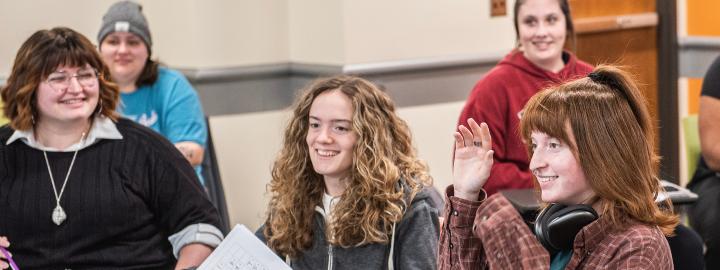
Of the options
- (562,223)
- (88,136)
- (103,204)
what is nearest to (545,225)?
(562,223)

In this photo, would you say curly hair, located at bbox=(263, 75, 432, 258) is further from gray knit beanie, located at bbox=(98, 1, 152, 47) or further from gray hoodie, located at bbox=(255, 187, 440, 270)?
gray knit beanie, located at bbox=(98, 1, 152, 47)

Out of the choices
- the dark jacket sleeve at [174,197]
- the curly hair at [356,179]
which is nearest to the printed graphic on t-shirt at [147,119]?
the dark jacket sleeve at [174,197]

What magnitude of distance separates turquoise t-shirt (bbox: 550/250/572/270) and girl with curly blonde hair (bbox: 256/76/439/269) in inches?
18.3

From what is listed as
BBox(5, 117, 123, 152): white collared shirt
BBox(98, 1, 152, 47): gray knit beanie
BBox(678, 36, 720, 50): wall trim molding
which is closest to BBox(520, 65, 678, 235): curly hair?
BBox(5, 117, 123, 152): white collared shirt

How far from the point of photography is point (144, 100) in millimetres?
4156

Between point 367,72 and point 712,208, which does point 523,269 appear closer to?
point 712,208

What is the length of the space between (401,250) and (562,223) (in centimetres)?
62

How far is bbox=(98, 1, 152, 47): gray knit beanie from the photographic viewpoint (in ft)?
13.6

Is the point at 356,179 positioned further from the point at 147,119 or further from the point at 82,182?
the point at 147,119

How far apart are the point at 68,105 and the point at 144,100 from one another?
49.4 inches

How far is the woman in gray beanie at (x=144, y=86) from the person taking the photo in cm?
413

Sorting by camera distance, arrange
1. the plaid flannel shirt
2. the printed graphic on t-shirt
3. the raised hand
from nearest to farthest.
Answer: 1. the plaid flannel shirt
2. the raised hand
3. the printed graphic on t-shirt

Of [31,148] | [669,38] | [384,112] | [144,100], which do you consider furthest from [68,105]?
[669,38]

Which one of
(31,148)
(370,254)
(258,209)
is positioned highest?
(31,148)
